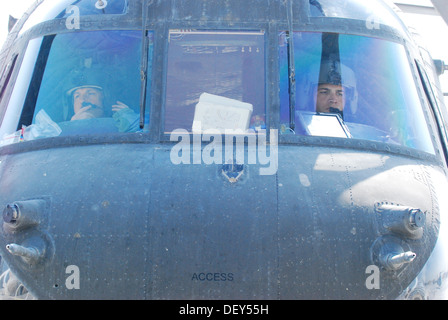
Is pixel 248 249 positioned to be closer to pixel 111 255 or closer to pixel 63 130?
pixel 111 255

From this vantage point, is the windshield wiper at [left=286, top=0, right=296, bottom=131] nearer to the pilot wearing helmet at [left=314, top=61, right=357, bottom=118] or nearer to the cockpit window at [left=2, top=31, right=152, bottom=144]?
the pilot wearing helmet at [left=314, top=61, right=357, bottom=118]

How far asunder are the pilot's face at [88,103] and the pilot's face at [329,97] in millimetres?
1412

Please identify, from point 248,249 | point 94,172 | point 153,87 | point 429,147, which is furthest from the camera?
point 429,147

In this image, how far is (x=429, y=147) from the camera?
419 centimetres

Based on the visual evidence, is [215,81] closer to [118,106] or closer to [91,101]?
[118,106]

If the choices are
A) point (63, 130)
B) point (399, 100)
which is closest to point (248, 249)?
point (63, 130)

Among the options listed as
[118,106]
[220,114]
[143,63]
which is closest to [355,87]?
[220,114]

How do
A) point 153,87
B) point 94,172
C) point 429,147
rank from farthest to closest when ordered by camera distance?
1. point 429,147
2. point 153,87
3. point 94,172

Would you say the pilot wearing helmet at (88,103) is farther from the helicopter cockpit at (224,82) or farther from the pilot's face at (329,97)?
the pilot's face at (329,97)

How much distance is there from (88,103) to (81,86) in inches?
5.7

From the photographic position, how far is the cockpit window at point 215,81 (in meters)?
3.86

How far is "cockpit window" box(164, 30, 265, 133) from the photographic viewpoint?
12.7 ft

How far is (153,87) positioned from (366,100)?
4.63 ft

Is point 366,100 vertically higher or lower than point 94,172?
higher
